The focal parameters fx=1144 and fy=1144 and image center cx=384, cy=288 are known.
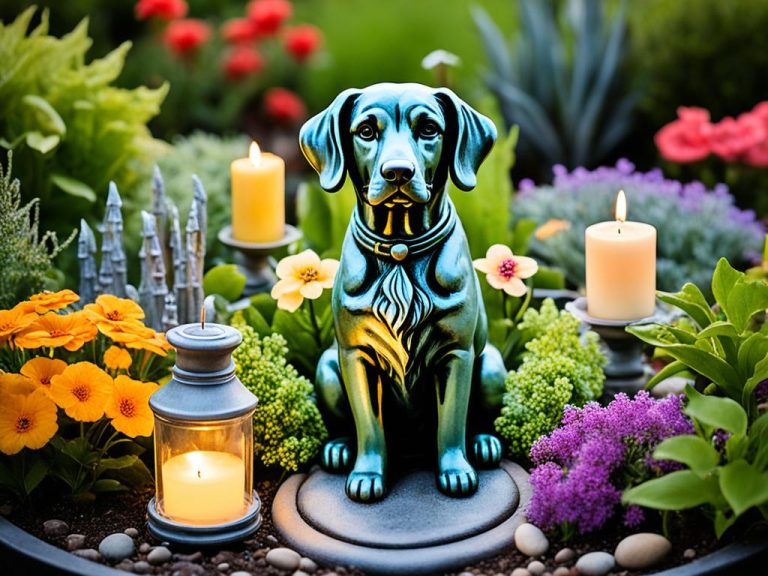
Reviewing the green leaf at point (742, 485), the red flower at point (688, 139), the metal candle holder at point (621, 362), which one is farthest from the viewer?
the red flower at point (688, 139)

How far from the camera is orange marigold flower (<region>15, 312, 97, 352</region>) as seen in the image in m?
3.13

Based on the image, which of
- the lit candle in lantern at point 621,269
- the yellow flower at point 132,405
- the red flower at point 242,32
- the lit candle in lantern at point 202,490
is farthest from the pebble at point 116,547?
the red flower at point 242,32

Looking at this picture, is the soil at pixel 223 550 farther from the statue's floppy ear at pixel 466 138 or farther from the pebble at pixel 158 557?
the statue's floppy ear at pixel 466 138

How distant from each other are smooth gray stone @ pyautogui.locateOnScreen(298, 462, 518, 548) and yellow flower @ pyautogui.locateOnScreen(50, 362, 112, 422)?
61cm

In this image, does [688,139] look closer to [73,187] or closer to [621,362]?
[621,362]

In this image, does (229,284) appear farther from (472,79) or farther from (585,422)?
(472,79)

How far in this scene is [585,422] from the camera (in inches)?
121

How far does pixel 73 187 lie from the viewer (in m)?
4.39

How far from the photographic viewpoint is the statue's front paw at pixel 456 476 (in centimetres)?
314

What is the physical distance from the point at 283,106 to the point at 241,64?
42cm

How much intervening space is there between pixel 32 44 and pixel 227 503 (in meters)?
2.34

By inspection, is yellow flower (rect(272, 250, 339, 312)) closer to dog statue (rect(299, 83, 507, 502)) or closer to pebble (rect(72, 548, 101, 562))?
dog statue (rect(299, 83, 507, 502))

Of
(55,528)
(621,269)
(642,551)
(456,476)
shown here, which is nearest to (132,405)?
(55,528)

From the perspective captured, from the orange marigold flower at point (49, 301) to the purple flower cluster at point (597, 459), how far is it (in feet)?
4.54
